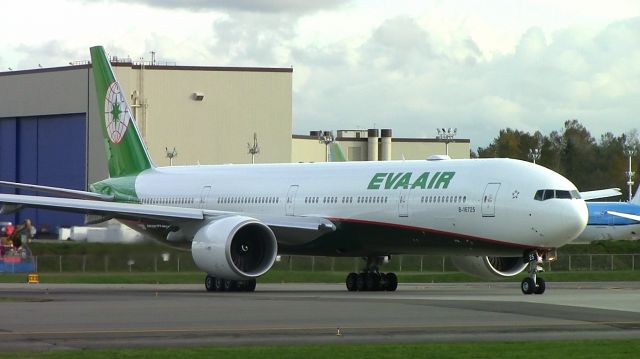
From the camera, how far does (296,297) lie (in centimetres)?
3155

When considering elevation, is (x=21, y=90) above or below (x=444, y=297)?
above

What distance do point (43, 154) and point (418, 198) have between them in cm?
5758

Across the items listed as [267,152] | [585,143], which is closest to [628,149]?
[585,143]

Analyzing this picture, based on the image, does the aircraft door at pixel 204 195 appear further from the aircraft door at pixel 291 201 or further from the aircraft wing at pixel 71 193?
the aircraft wing at pixel 71 193

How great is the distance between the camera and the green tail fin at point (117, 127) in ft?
144

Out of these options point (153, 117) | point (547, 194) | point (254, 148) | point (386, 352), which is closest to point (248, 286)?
point (547, 194)

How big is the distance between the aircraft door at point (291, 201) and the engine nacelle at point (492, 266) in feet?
17.3

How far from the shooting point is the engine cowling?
113ft

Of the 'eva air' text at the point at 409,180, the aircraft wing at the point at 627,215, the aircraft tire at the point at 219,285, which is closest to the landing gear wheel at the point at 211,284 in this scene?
the aircraft tire at the point at 219,285

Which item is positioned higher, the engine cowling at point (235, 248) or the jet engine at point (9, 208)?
the jet engine at point (9, 208)

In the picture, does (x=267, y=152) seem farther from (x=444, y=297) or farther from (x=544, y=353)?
(x=544, y=353)

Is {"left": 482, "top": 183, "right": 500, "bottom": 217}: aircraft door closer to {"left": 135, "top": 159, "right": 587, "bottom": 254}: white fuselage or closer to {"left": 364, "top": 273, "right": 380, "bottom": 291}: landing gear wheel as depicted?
{"left": 135, "top": 159, "right": 587, "bottom": 254}: white fuselage

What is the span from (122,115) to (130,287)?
7.44m

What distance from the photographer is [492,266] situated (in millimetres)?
38156
